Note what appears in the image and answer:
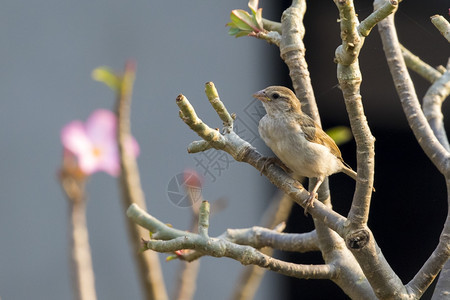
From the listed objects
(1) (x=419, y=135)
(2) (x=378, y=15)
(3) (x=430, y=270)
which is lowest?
(3) (x=430, y=270)

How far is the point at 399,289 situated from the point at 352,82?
1.14 feet

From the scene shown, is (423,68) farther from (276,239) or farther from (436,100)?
(276,239)

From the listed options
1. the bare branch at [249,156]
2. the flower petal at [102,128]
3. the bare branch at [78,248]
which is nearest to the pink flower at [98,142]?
the flower petal at [102,128]

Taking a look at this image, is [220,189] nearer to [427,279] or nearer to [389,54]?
[389,54]

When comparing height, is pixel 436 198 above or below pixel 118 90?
below

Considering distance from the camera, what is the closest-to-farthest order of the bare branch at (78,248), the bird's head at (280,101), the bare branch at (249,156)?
the bare branch at (249,156) → the bare branch at (78,248) → the bird's head at (280,101)

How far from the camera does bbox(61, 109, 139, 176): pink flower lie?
143 centimetres

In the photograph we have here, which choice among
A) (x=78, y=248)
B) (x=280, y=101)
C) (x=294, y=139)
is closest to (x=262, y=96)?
(x=280, y=101)

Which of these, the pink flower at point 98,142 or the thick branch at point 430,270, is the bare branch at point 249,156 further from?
the pink flower at point 98,142

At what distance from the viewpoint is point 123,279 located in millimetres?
3916

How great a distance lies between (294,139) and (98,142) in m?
0.53

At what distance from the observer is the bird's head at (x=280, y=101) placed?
183 centimetres

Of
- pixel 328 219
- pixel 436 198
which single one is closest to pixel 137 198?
pixel 328 219

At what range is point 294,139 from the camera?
179 cm
